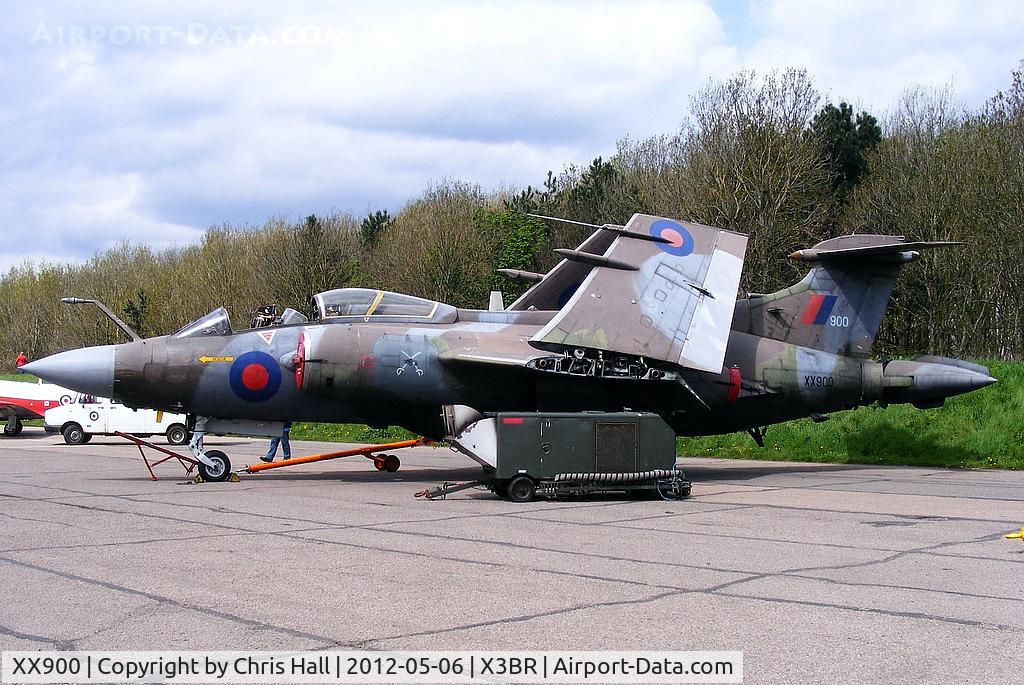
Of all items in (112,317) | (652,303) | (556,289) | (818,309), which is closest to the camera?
(652,303)

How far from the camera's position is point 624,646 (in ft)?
19.0

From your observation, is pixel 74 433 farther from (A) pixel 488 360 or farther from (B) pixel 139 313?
(B) pixel 139 313

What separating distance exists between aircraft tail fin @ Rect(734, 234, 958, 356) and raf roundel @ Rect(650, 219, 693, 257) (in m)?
2.19

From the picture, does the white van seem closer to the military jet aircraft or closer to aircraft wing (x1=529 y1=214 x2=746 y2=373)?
the military jet aircraft

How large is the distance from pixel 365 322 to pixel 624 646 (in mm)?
10501

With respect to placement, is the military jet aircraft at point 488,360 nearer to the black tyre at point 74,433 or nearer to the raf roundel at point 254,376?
the raf roundel at point 254,376

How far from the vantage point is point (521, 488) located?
13.2 metres

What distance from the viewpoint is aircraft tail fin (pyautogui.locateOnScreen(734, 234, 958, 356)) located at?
1798cm

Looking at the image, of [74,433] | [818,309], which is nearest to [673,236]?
[818,309]

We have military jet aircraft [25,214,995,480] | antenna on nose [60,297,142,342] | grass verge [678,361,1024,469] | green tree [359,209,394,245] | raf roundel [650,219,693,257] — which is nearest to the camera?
military jet aircraft [25,214,995,480]

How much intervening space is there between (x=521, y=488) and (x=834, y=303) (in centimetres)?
783

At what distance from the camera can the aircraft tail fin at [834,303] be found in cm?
1798

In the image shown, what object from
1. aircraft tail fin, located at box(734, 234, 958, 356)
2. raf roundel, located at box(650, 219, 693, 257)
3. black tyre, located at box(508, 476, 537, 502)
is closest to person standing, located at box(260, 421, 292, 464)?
black tyre, located at box(508, 476, 537, 502)

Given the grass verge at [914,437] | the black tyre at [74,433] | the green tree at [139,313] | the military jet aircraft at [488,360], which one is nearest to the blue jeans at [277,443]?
the military jet aircraft at [488,360]
